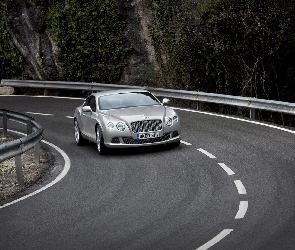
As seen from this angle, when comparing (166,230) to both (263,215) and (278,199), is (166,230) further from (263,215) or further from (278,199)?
(278,199)

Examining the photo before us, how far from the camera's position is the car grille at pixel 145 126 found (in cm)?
1673

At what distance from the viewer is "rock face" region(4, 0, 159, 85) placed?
3231 cm

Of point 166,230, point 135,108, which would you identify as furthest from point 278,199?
point 135,108

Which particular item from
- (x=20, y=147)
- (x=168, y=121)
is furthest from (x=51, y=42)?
(x=20, y=147)

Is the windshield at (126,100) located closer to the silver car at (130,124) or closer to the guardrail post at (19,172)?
the silver car at (130,124)

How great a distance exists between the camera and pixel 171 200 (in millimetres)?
11883

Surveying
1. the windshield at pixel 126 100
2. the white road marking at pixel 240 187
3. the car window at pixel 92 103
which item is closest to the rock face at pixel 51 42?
the car window at pixel 92 103

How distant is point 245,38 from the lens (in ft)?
96.3

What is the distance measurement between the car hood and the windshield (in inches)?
16.6

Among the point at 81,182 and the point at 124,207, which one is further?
the point at 81,182

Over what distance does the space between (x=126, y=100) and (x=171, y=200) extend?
667 cm

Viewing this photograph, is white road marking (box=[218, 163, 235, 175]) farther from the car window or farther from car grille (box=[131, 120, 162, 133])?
the car window

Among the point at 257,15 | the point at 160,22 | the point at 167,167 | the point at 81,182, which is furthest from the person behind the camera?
the point at 160,22

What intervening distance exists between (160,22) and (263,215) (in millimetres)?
21621
